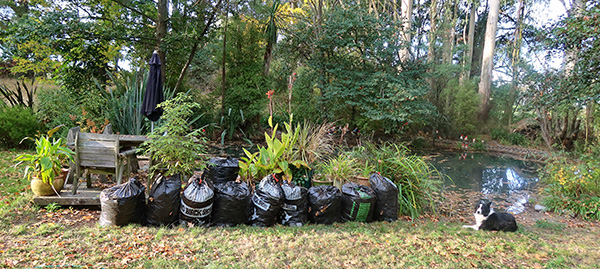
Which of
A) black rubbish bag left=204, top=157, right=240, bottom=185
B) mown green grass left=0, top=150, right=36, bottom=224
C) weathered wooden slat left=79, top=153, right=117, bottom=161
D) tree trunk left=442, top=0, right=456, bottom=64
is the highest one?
tree trunk left=442, top=0, right=456, bottom=64

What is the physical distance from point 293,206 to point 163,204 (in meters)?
1.27

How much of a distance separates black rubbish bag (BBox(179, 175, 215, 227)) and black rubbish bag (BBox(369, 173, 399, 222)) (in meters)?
1.85

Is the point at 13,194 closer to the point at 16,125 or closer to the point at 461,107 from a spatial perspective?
the point at 16,125

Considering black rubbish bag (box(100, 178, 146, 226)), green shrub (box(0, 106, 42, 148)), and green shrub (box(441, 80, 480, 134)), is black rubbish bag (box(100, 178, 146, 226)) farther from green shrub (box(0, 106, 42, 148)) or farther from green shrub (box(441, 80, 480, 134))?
green shrub (box(441, 80, 480, 134))

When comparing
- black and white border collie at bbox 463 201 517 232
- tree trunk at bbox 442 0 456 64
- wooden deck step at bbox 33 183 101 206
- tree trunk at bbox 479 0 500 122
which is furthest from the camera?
tree trunk at bbox 442 0 456 64

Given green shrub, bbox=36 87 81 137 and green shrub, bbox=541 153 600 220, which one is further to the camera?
green shrub, bbox=36 87 81 137

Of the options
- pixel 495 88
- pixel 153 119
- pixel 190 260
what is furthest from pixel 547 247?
pixel 495 88

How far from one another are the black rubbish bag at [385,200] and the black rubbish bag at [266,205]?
3.86ft

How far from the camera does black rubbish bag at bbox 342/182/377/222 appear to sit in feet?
10.8

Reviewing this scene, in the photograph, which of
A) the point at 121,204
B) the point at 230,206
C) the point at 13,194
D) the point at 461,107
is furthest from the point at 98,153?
the point at 461,107

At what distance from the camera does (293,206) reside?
10.2 ft

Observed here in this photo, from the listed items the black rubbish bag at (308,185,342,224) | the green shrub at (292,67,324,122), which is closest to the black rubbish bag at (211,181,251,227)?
the black rubbish bag at (308,185,342,224)

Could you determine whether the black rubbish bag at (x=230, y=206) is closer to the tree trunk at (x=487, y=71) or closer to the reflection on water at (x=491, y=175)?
the reflection on water at (x=491, y=175)

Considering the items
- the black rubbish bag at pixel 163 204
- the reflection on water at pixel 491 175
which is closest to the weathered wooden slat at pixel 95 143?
the black rubbish bag at pixel 163 204
